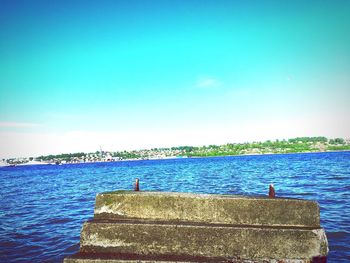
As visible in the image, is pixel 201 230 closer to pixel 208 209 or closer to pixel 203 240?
pixel 203 240

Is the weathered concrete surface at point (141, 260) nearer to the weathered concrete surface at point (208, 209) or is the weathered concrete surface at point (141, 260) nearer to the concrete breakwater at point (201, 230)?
the concrete breakwater at point (201, 230)

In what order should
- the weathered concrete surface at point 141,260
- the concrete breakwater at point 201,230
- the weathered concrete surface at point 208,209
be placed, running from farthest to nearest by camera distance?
the weathered concrete surface at point 208,209
the concrete breakwater at point 201,230
the weathered concrete surface at point 141,260

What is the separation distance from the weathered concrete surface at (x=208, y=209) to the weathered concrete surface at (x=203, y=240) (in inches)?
8.3

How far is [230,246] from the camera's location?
10.7ft

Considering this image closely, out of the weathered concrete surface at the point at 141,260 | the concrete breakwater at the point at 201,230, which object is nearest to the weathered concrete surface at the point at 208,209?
the concrete breakwater at the point at 201,230

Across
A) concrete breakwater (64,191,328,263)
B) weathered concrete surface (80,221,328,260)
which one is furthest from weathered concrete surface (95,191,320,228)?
weathered concrete surface (80,221,328,260)

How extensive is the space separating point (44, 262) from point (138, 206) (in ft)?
17.4

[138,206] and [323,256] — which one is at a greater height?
[138,206]

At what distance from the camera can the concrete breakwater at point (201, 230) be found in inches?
127

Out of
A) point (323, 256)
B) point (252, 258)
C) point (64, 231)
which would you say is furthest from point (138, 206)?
point (64, 231)

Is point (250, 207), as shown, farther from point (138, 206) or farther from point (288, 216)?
point (138, 206)

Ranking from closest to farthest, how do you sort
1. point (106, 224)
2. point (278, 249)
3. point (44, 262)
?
point (278, 249) → point (106, 224) → point (44, 262)

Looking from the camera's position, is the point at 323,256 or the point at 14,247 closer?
the point at 323,256

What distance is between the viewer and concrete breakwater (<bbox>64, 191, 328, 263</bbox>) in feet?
10.5
